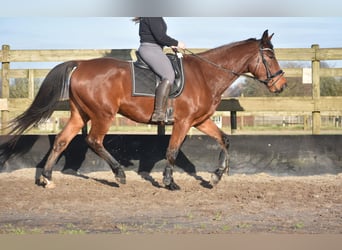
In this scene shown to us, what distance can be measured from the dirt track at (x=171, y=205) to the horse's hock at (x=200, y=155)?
6.9 inches

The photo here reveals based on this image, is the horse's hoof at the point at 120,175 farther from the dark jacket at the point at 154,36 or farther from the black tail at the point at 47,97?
the dark jacket at the point at 154,36

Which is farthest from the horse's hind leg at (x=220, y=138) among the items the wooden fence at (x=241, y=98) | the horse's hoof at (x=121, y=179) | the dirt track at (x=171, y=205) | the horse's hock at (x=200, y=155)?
the horse's hoof at (x=121, y=179)

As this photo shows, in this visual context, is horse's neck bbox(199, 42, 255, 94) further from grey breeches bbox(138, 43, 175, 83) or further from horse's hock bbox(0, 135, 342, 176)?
horse's hock bbox(0, 135, 342, 176)

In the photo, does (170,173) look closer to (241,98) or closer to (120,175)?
(120,175)

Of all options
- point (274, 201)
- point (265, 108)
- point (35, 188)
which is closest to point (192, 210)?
point (274, 201)

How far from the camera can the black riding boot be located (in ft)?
22.2

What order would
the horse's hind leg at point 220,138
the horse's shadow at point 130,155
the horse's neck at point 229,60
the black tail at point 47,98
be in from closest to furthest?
the black tail at point 47,98
the horse's hind leg at point 220,138
the horse's neck at point 229,60
the horse's shadow at point 130,155

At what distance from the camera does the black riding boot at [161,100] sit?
6773 mm

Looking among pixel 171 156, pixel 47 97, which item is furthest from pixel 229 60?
pixel 47 97

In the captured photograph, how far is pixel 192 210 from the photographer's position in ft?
17.6

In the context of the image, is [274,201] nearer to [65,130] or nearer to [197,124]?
[197,124]

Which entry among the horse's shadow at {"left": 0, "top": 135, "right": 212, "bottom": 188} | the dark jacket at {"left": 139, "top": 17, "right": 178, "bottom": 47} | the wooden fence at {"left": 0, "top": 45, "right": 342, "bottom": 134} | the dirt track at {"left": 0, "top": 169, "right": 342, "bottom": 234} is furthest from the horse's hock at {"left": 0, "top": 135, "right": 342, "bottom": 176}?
the dark jacket at {"left": 139, "top": 17, "right": 178, "bottom": 47}

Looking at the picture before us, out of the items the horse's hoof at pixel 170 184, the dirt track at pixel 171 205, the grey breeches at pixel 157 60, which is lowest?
the dirt track at pixel 171 205

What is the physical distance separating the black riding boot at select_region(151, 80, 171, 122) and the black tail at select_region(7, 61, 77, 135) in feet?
4.02
